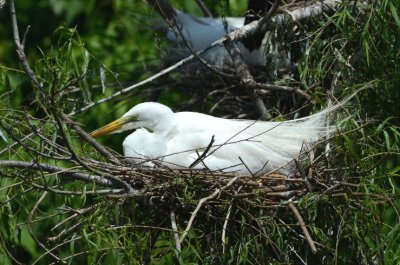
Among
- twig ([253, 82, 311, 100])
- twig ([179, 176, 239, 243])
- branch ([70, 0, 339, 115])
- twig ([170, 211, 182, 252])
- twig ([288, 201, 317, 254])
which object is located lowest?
twig ([288, 201, 317, 254])

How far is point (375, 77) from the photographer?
397cm

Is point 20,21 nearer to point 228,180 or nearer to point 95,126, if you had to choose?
point 95,126

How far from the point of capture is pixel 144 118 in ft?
13.7

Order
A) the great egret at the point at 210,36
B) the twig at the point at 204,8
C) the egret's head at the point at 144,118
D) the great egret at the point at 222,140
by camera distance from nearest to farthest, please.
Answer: the great egret at the point at 222,140 < the egret's head at the point at 144,118 < the great egret at the point at 210,36 < the twig at the point at 204,8

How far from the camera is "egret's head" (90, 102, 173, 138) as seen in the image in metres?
4.15

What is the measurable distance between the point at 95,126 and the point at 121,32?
967 mm

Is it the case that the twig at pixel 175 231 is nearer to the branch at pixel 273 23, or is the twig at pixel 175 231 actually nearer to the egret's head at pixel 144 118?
the egret's head at pixel 144 118

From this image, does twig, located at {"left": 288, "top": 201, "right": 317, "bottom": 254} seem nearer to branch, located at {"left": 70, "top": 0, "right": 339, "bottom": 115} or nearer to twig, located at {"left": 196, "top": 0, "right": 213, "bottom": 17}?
branch, located at {"left": 70, "top": 0, "right": 339, "bottom": 115}

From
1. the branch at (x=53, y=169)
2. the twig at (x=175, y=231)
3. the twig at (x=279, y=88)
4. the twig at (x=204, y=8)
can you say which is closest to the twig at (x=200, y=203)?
the twig at (x=175, y=231)

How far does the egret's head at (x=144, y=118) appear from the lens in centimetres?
415

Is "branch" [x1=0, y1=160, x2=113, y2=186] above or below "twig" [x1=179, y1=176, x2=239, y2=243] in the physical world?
above

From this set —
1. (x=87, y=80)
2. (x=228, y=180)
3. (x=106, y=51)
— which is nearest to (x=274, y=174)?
(x=228, y=180)

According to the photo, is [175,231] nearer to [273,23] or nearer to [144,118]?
[144,118]

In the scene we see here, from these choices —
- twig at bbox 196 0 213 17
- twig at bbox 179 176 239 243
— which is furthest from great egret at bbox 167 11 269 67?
twig at bbox 179 176 239 243
